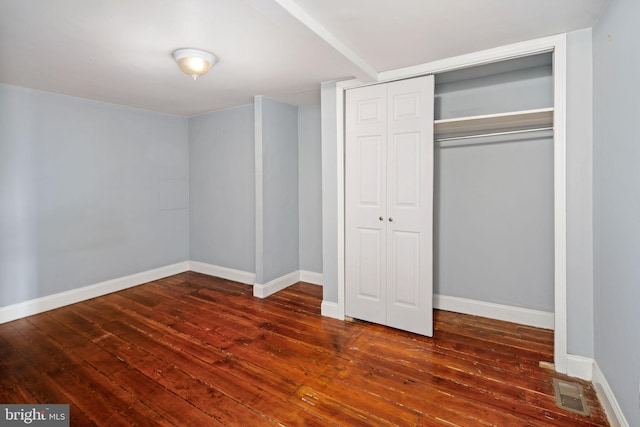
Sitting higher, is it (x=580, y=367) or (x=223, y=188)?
(x=223, y=188)

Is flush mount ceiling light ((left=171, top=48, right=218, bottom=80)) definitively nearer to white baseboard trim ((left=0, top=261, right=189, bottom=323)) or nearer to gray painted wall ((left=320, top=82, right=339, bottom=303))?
gray painted wall ((left=320, top=82, right=339, bottom=303))

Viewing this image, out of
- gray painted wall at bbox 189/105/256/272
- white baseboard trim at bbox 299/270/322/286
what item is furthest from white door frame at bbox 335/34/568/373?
gray painted wall at bbox 189/105/256/272

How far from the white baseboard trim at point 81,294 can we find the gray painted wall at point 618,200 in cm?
492

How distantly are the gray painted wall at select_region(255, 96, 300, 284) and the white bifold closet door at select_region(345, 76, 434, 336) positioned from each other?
1222mm

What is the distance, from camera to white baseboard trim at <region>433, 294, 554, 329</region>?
301cm

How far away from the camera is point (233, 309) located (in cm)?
358

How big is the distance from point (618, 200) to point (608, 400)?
3.89 feet

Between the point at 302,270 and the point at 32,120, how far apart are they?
3572 mm

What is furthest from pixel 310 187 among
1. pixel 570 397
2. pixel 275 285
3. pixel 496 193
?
pixel 570 397

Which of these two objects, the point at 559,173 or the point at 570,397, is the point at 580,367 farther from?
the point at 559,173

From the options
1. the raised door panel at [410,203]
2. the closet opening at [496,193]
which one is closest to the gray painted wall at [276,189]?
the raised door panel at [410,203]

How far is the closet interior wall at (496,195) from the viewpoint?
9.65 feet

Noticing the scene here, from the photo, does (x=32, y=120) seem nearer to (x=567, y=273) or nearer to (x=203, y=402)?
(x=203, y=402)

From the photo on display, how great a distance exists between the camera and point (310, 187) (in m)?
4.46
